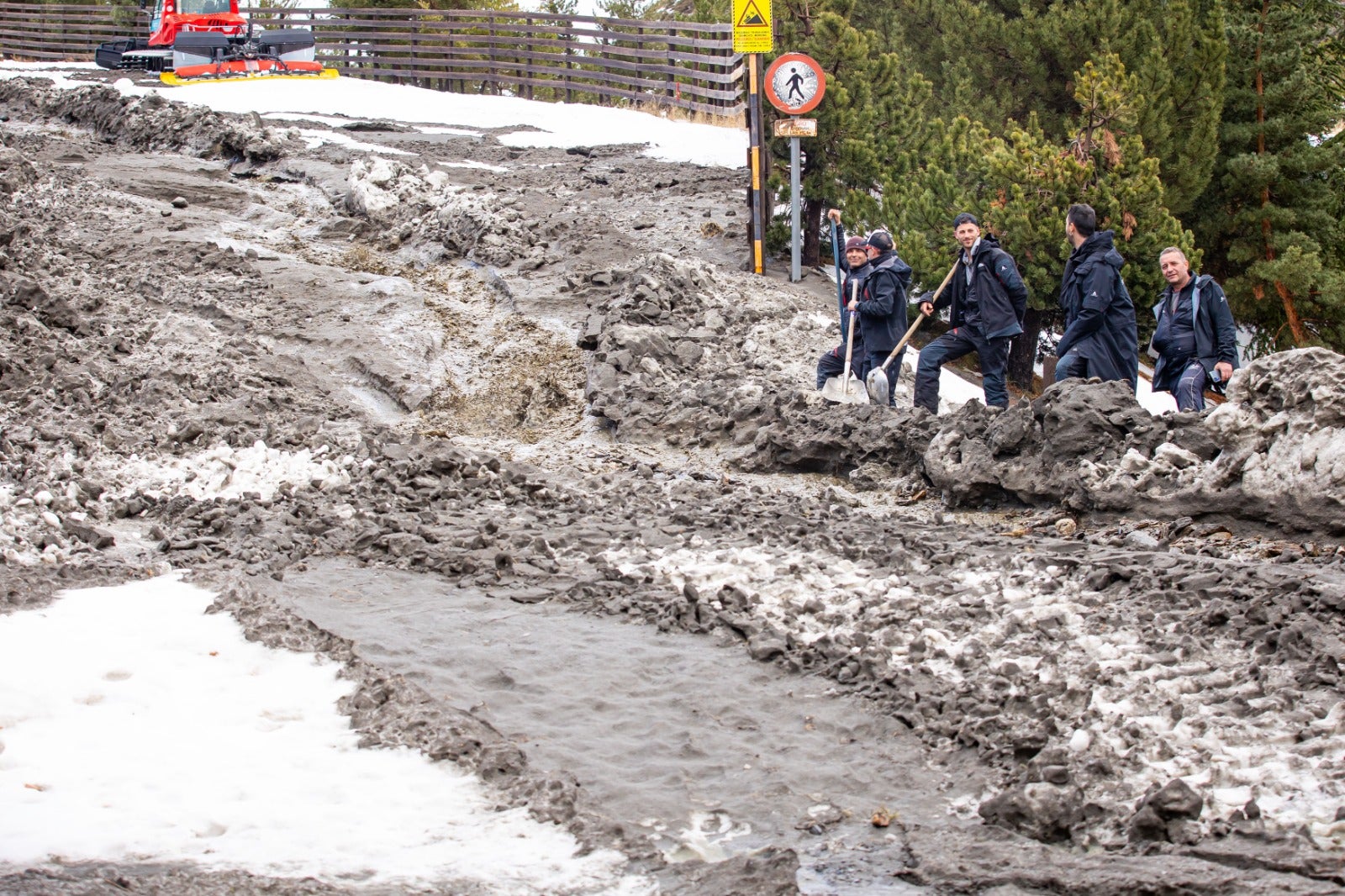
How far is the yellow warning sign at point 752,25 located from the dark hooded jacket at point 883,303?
12.0 feet

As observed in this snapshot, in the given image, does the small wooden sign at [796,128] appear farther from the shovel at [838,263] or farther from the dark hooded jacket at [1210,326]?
the dark hooded jacket at [1210,326]

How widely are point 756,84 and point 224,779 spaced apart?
975 cm

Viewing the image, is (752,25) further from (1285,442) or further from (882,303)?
(1285,442)

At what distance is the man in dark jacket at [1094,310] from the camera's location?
317 inches

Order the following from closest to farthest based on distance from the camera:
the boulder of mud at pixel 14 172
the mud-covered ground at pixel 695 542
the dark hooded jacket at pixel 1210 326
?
the mud-covered ground at pixel 695 542, the dark hooded jacket at pixel 1210 326, the boulder of mud at pixel 14 172

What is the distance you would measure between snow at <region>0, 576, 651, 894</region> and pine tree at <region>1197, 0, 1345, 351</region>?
611 inches

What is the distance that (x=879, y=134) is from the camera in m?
13.6

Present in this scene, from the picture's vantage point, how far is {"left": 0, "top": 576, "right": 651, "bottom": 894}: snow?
378 centimetres

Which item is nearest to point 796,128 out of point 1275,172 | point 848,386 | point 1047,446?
point 848,386

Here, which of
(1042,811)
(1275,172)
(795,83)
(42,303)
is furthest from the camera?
(1275,172)

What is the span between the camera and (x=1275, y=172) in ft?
55.1

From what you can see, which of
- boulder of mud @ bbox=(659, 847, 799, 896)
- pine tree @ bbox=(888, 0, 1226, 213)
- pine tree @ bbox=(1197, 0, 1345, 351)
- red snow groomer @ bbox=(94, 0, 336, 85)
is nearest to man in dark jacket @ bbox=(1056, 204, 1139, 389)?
boulder of mud @ bbox=(659, 847, 799, 896)

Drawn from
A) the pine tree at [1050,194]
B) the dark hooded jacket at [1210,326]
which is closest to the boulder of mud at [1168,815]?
the dark hooded jacket at [1210,326]

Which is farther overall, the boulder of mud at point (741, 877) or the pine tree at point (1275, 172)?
the pine tree at point (1275, 172)
